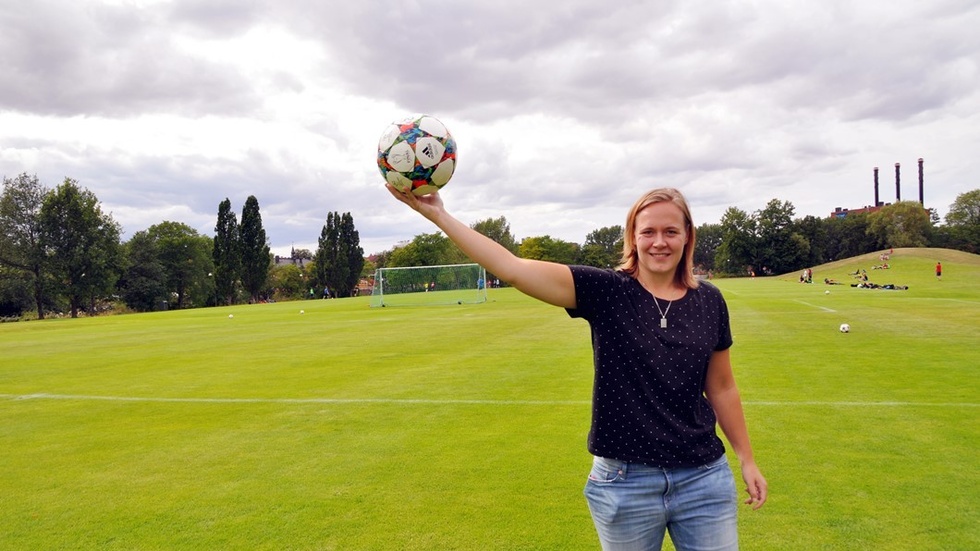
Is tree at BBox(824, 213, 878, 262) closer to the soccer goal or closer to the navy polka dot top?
the soccer goal

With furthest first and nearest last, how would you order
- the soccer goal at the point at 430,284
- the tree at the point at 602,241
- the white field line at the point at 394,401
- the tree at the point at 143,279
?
the tree at the point at 602,241 < the tree at the point at 143,279 < the soccer goal at the point at 430,284 < the white field line at the point at 394,401

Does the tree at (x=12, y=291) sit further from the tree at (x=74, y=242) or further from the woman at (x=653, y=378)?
the woman at (x=653, y=378)

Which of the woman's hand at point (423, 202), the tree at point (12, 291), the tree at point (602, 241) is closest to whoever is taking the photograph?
the woman's hand at point (423, 202)

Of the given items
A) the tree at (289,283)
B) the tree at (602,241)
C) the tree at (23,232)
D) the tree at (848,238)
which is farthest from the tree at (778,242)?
the tree at (23,232)

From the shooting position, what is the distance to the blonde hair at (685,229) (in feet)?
9.10

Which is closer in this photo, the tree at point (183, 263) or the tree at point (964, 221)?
the tree at point (183, 263)

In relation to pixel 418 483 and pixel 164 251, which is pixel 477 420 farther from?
pixel 164 251

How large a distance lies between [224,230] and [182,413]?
76.7 meters

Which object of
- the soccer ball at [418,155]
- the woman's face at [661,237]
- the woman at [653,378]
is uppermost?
the soccer ball at [418,155]

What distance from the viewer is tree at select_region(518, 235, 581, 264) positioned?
138137 mm

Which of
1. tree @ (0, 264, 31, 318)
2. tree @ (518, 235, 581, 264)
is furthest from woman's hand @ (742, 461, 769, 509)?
tree @ (518, 235, 581, 264)

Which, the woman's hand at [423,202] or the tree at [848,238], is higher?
the tree at [848,238]

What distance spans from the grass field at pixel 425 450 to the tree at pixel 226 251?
67.2 meters

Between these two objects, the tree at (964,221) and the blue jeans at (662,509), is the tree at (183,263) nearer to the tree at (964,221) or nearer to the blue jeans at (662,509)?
the blue jeans at (662,509)
